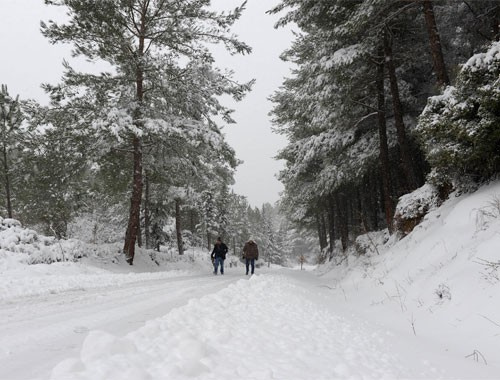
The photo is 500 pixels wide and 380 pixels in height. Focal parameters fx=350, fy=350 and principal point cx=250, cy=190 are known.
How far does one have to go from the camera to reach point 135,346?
2881 millimetres

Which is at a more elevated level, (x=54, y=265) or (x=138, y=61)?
(x=138, y=61)

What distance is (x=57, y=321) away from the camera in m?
4.14

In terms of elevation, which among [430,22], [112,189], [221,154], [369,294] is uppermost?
[430,22]

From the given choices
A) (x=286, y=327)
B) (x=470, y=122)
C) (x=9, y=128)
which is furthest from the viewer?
(x=9, y=128)

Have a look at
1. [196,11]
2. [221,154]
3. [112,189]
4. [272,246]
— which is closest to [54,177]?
[112,189]

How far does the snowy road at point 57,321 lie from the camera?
2.67 m

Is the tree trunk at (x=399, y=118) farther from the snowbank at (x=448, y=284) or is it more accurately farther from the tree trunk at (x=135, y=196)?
the tree trunk at (x=135, y=196)

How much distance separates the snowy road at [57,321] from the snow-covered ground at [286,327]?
1 cm

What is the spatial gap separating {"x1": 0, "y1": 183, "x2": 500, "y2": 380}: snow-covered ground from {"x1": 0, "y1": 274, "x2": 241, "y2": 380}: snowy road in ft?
0.05

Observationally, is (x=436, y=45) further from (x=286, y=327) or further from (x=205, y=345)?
(x=205, y=345)

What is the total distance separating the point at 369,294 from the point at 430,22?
24.9 ft

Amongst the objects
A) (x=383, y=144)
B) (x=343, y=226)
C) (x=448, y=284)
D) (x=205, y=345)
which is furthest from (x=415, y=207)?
(x=343, y=226)

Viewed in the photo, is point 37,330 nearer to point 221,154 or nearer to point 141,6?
point 221,154

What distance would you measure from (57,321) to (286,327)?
2751mm
